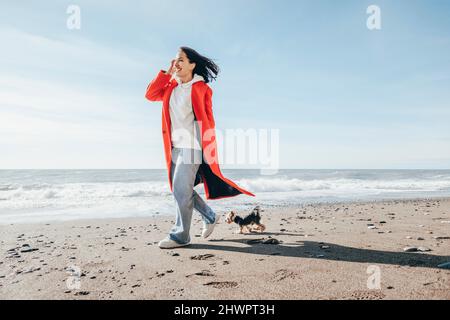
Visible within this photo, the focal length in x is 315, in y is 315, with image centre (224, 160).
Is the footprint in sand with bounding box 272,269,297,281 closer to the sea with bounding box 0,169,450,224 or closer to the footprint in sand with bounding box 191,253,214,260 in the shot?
→ the footprint in sand with bounding box 191,253,214,260

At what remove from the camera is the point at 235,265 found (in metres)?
3.28

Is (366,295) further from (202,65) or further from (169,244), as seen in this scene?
(202,65)

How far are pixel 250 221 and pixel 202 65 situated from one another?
262cm

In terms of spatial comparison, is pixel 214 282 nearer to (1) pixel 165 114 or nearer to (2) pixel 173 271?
(2) pixel 173 271

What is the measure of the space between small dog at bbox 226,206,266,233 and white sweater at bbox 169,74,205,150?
1.66 metres

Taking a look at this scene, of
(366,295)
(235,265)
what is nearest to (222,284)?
(235,265)

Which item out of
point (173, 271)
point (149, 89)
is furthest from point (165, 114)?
A: point (173, 271)

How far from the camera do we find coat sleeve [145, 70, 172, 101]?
176 inches

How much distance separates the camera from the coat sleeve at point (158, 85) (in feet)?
14.6

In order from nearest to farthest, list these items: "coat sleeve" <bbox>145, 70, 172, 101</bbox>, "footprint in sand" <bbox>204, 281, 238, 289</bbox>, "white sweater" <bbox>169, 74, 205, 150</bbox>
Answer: "footprint in sand" <bbox>204, 281, 238, 289</bbox>
"white sweater" <bbox>169, 74, 205, 150</bbox>
"coat sleeve" <bbox>145, 70, 172, 101</bbox>

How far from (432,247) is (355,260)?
1266 millimetres

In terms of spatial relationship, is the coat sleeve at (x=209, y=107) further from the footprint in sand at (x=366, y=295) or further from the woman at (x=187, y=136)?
the footprint in sand at (x=366, y=295)

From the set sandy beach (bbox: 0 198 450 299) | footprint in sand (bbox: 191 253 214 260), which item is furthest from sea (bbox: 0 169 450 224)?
footprint in sand (bbox: 191 253 214 260)
